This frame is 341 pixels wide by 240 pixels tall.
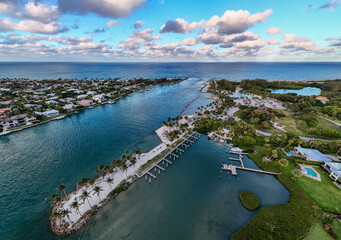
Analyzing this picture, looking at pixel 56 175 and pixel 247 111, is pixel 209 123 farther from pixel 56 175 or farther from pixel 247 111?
pixel 56 175

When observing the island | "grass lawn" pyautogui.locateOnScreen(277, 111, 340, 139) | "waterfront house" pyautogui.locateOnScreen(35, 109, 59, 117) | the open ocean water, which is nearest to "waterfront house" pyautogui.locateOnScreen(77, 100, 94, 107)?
"waterfront house" pyautogui.locateOnScreen(35, 109, 59, 117)

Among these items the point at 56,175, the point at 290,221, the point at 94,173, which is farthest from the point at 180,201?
the point at 56,175

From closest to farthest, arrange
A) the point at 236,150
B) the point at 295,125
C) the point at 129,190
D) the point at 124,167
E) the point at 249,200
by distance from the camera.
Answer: the point at 249,200, the point at 129,190, the point at 124,167, the point at 236,150, the point at 295,125

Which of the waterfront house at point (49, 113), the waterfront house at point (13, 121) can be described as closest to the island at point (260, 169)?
the waterfront house at point (49, 113)

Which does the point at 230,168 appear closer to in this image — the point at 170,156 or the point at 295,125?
the point at 170,156

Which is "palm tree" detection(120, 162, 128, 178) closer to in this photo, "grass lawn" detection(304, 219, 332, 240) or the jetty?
the jetty

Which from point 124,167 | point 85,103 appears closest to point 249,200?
point 124,167
